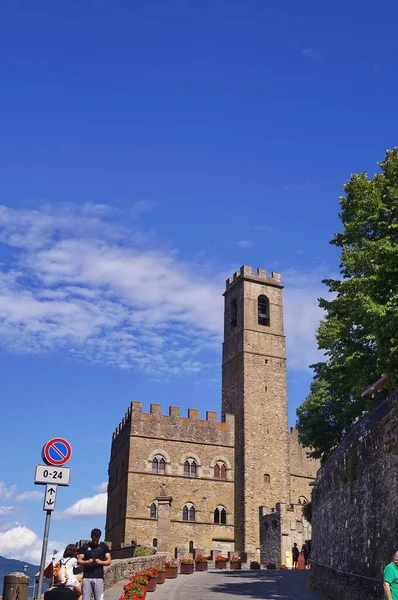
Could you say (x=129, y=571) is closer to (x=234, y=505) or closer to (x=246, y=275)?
(x=234, y=505)

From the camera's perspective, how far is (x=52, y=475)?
10805mm

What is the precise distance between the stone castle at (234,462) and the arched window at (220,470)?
7cm

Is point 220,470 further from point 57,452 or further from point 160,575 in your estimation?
point 57,452

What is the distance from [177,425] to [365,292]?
1105 inches

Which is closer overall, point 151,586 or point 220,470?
point 151,586

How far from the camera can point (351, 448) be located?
1617cm

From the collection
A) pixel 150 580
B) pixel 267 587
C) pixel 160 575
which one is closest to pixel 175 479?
pixel 160 575

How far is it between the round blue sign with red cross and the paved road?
5.17 meters

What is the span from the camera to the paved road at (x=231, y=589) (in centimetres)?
1738

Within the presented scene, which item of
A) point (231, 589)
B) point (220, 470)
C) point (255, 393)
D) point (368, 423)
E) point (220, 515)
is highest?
point (255, 393)

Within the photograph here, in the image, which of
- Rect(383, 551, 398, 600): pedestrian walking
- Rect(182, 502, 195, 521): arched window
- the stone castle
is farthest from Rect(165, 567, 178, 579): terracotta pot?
Rect(182, 502, 195, 521): arched window

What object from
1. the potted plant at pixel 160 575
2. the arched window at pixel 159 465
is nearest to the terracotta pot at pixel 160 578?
the potted plant at pixel 160 575

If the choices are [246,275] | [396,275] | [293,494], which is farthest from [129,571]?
[246,275]

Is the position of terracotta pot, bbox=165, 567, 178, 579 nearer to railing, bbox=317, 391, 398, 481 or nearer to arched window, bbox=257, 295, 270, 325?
railing, bbox=317, 391, 398, 481
